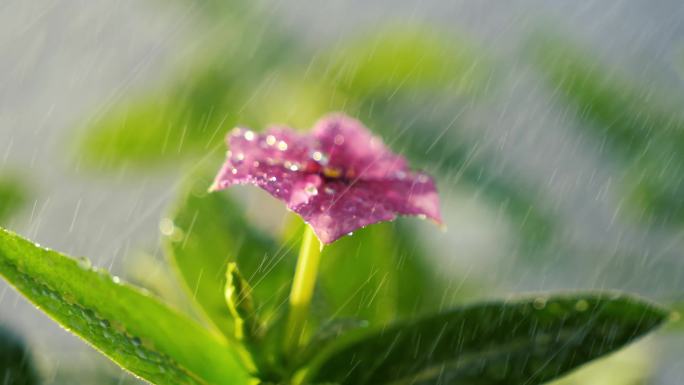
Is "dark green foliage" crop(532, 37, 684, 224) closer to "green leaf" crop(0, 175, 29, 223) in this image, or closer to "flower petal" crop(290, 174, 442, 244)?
"flower petal" crop(290, 174, 442, 244)

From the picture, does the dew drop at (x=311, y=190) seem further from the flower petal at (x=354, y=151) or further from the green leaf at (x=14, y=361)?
the green leaf at (x=14, y=361)

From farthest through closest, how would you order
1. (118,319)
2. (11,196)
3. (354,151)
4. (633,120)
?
(633,120)
(11,196)
(354,151)
(118,319)

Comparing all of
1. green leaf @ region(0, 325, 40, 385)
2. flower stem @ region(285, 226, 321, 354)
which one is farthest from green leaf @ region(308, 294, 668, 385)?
green leaf @ region(0, 325, 40, 385)

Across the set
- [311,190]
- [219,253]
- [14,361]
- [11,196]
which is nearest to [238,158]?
[311,190]

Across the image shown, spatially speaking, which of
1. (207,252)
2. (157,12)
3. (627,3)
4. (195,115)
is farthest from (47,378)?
(627,3)

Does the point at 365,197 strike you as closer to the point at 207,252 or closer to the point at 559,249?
the point at 207,252

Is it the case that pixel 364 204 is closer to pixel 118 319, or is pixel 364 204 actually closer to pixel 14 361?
pixel 118 319
